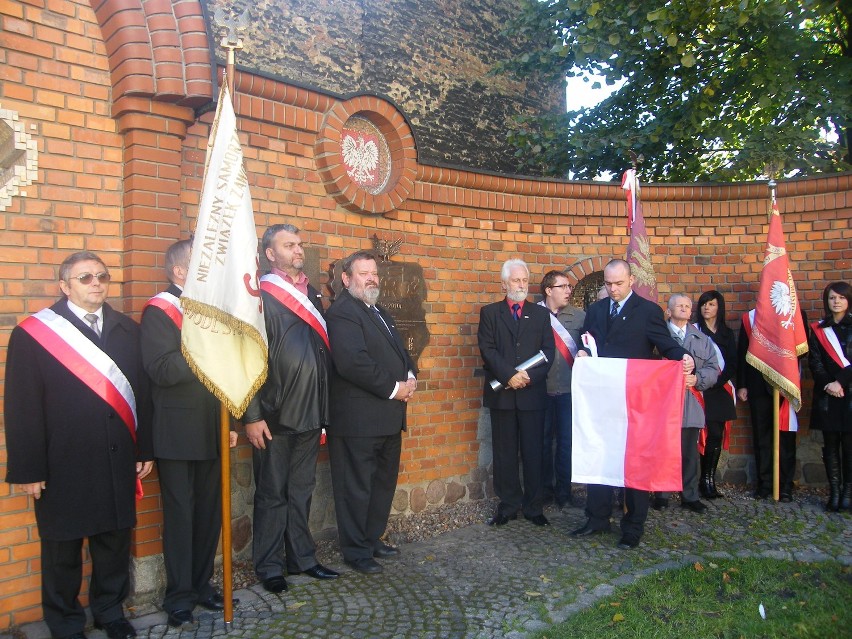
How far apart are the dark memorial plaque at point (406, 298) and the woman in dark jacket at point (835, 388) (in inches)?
139

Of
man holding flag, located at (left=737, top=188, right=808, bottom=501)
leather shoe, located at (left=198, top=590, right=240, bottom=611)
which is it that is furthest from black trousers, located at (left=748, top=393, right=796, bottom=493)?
leather shoe, located at (left=198, top=590, right=240, bottom=611)

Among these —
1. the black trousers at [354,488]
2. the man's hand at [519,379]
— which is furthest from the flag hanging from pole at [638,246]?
the black trousers at [354,488]

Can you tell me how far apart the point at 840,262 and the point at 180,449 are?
21.0 feet

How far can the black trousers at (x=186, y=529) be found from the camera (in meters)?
3.72

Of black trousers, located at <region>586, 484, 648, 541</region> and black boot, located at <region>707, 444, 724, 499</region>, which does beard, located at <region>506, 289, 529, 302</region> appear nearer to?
black trousers, located at <region>586, 484, 648, 541</region>

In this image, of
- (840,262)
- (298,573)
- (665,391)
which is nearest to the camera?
(298,573)

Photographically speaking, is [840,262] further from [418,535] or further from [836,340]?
[418,535]

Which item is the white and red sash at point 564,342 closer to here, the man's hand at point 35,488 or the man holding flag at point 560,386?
the man holding flag at point 560,386

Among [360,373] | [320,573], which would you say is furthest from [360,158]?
[320,573]

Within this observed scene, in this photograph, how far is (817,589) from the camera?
13.1 ft

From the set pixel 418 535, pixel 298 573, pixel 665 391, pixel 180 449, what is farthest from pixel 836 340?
pixel 180 449

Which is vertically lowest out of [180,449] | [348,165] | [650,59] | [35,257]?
[180,449]

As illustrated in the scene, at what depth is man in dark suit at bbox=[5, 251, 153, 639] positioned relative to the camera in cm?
329

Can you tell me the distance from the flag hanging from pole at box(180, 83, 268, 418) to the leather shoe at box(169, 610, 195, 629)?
1.11 meters
